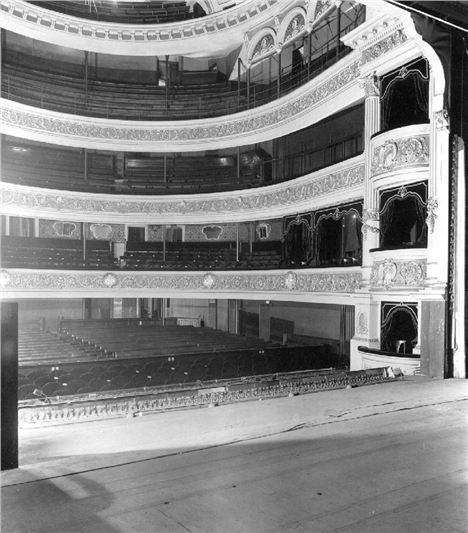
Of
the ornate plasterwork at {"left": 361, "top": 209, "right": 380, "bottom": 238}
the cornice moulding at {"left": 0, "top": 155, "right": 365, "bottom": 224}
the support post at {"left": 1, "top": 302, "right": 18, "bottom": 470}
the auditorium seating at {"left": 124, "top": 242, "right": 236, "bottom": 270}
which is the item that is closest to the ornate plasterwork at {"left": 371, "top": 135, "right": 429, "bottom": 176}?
the ornate plasterwork at {"left": 361, "top": 209, "right": 380, "bottom": 238}

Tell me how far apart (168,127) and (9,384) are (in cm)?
1626

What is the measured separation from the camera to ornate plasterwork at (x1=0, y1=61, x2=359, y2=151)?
52.2ft

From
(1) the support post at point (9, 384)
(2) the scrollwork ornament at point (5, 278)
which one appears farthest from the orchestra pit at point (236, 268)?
(2) the scrollwork ornament at point (5, 278)

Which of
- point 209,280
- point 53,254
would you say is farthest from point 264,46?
point 53,254

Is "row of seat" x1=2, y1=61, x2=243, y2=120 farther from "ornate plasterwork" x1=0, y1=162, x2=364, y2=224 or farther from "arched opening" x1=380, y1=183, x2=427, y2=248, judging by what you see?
"arched opening" x1=380, y1=183, x2=427, y2=248

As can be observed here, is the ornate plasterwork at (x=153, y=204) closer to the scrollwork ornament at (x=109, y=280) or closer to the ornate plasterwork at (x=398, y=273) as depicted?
the scrollwork ornament at (x=109, y=280)

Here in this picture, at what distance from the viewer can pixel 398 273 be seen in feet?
29.5

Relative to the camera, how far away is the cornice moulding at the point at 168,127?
578 inches

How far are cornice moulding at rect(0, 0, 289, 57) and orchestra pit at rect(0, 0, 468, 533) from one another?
0.07 meters

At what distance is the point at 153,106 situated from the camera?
18984 millimetres

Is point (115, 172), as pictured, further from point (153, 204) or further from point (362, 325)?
point (362, 325)

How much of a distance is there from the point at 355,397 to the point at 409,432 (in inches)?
58.4

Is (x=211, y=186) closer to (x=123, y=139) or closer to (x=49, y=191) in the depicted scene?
(x=123, y=139)

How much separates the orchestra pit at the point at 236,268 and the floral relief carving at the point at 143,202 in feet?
0.24
